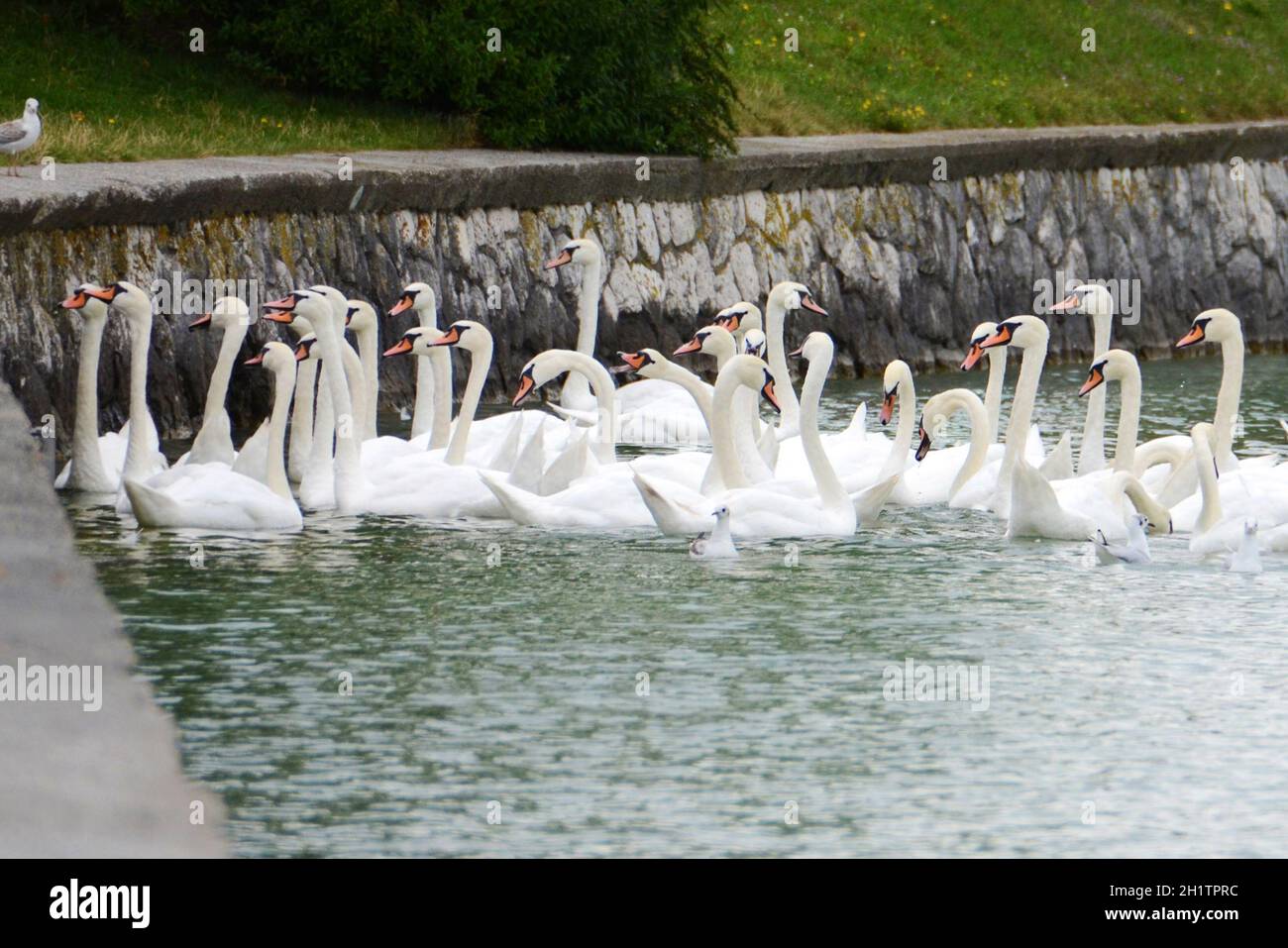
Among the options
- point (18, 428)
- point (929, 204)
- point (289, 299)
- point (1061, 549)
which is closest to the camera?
point (18, 428)

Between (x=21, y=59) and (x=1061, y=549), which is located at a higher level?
(x=21, y=59)

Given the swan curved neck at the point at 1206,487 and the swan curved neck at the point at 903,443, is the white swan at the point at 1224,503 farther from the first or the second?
the swan curved neck at the point at 903,443

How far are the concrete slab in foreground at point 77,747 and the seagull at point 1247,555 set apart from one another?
19.4ft

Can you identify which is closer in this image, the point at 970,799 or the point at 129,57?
the point at 970,799

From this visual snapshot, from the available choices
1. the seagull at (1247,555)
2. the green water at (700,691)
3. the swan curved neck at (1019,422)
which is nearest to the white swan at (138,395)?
the green water at (700,691)

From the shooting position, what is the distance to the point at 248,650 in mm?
8242

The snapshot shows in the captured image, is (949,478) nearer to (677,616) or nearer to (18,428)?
(677,616)

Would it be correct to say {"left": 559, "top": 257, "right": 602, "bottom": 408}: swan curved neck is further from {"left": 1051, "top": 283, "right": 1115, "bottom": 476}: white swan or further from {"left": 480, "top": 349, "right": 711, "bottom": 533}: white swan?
{"left": 1051, "top": 283, "right": 1115, "bottom": 476}: white swan

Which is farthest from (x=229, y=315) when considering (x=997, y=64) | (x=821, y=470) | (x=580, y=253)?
(x=997, y=64)

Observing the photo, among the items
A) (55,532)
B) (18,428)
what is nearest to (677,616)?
(18,428)

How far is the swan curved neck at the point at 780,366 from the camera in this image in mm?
14273

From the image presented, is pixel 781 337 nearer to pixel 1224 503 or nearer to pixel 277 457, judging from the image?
pixel 1224 503

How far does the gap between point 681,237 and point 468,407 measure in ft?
21.5

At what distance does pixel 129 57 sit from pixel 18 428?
12389 mm
